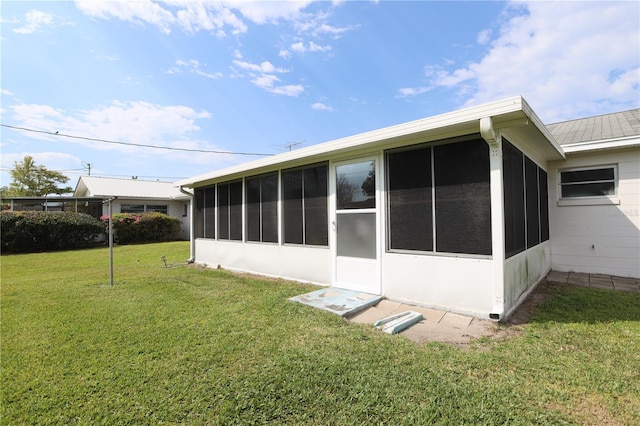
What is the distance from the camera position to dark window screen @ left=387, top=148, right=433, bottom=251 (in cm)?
399

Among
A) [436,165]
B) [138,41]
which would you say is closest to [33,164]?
[138,41]

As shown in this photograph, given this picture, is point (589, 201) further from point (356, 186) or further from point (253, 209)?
point (253, 209)

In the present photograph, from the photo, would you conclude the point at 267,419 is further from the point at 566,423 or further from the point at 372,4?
the point at 372,4

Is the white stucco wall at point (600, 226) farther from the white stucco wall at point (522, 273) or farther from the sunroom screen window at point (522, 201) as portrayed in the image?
the white stucco wall at point (522, 273)

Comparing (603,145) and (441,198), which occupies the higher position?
(603,145)

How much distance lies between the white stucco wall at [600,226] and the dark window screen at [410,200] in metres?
4.43

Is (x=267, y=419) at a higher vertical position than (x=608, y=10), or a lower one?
lower

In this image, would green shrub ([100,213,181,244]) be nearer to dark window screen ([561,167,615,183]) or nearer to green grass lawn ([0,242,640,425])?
green grass lawn ([0,242,640,425])

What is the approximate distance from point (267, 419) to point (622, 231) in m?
7.52

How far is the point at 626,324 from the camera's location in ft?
11.1

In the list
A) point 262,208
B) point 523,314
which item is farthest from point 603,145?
point 262,208

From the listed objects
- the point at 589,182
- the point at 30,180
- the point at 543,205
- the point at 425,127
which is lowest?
the point at 543,205

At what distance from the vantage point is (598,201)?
597 cm

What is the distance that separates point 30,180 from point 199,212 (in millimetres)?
27080
